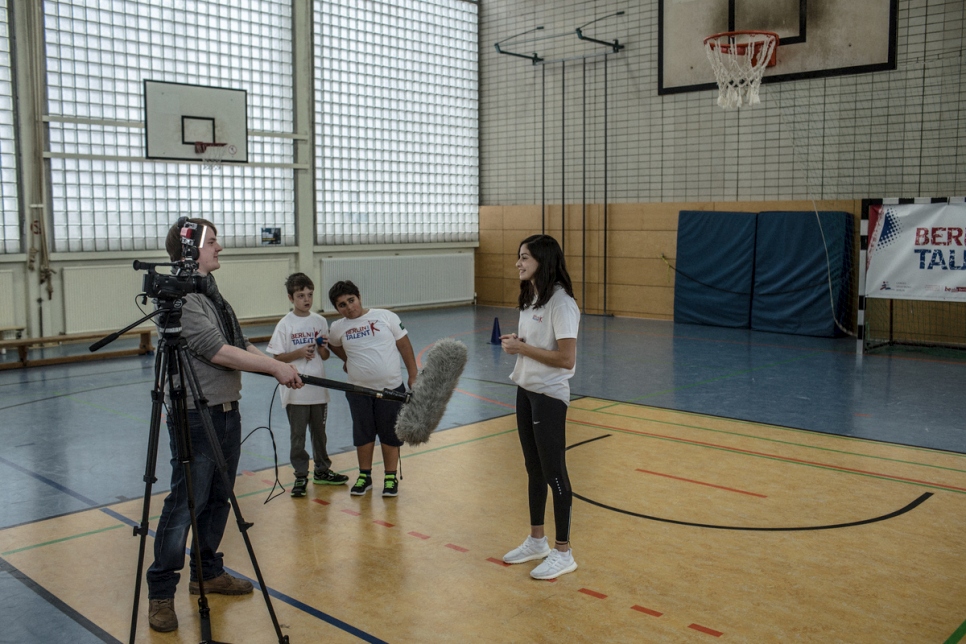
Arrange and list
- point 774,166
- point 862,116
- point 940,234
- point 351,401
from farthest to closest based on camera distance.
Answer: point 774,166 → point 862,116 → point 940,234 → point 351,401

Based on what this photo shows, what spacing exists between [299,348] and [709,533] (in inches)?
109

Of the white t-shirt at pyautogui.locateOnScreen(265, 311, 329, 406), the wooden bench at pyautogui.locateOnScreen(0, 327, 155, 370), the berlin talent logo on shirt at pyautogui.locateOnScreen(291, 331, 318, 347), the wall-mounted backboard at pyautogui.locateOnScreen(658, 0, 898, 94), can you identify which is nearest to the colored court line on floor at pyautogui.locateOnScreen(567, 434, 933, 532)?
the white t-shirt at pyautogui.locateOnScreen(265, 311, 329, 406)

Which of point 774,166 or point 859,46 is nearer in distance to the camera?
point 859,46

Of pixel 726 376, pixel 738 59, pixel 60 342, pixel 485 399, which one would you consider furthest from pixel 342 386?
pixel 738 59

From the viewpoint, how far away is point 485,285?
18.5 meters

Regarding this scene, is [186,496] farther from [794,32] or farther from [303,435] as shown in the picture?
[794,32]

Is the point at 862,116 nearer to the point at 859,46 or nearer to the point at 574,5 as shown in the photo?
the point at 859,46

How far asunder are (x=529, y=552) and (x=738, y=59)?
33.6ft

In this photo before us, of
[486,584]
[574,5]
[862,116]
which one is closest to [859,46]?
[862,116]

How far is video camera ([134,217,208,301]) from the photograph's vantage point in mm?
3352

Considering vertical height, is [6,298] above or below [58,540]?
above

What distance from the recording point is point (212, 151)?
41.6 feet

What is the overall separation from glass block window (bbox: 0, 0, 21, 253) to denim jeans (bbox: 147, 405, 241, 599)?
31.1ft

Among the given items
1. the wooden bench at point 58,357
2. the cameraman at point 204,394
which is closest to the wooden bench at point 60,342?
the wooden bench at point 58,357
